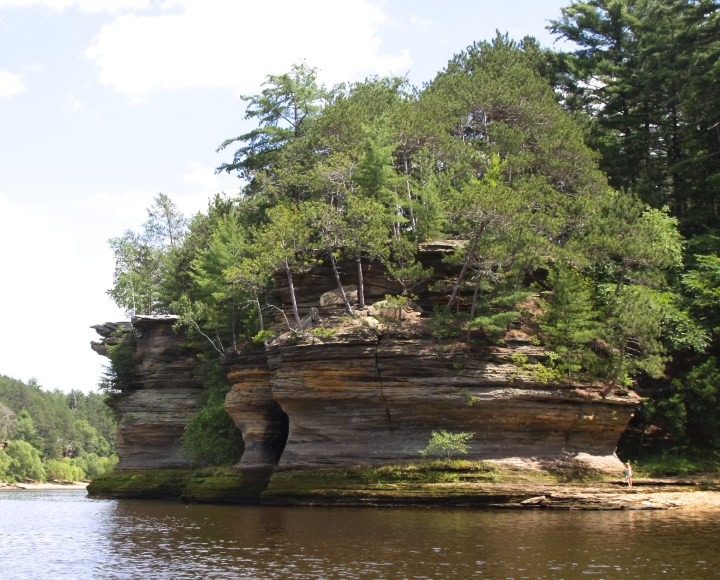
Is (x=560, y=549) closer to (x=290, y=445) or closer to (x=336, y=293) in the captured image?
(x=290, y=445)

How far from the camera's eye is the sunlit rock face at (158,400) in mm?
56188

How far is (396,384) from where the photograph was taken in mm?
37000

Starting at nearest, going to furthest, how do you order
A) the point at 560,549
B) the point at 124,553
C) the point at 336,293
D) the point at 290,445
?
the point at 560,549 < the point at 124,553 < the point at 290,445 < the point at 336,293

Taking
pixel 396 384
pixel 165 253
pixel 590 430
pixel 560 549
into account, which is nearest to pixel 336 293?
pixel 396 384

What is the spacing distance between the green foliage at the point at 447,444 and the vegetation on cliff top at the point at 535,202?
5140 mm

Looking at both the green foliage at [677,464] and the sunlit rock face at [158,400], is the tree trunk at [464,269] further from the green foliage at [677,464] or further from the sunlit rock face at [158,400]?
the sunlit rock face at [158,400]

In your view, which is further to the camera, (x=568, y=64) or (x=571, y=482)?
(x=568, y=64)

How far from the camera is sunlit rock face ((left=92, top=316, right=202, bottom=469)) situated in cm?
5619

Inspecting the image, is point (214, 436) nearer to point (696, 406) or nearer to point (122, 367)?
point (122, 367)

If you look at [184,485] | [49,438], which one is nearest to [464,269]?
[184,485]

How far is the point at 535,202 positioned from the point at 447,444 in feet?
48.3

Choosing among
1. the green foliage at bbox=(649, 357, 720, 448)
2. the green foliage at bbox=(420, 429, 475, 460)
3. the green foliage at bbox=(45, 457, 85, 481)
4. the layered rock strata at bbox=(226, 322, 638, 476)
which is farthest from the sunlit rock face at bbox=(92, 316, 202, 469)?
the green foliage at bbox=(45, 457, 85, 481)

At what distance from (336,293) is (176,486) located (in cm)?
2026

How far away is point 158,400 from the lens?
57.0 m
